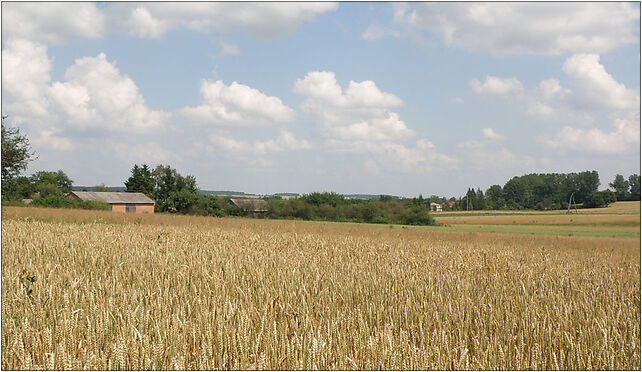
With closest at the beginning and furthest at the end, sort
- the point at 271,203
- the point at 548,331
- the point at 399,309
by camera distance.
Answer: the point at 548,331
the point at 399,309
the point at 271,203

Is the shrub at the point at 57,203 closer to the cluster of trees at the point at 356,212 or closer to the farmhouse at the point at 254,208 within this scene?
the farmhouse at the point at 254,208

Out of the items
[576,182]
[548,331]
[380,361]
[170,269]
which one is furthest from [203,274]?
[576,182]

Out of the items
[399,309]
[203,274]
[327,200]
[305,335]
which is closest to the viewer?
[305,335]

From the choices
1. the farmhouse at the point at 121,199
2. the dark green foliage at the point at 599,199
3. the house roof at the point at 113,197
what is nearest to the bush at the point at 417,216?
the dark green foliage at the point at 599,199

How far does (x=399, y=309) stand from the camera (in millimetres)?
5039

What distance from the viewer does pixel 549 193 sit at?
9000cm

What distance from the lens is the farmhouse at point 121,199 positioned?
224 ft

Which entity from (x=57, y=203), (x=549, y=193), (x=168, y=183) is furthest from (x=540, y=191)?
(x=57, y=203)

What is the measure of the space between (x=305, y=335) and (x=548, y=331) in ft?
7.77

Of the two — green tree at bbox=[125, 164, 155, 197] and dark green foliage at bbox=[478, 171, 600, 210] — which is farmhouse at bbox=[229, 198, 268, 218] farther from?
dark green foliage at bbox=[478, 171, 600, 210]

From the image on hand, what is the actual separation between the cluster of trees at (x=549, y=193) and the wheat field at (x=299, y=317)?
69.8m

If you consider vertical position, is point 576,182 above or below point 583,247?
above

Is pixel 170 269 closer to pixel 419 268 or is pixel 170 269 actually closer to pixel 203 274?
pixel 203 274

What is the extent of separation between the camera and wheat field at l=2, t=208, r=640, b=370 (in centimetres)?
330
